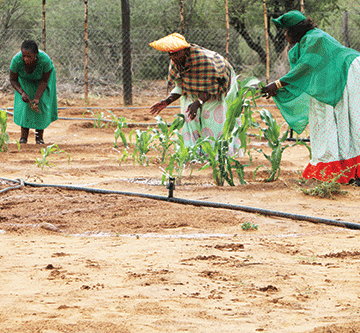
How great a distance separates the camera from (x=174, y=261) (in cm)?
252

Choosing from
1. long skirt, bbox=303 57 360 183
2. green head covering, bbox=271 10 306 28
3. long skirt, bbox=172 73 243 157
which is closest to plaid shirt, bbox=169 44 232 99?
long skirt, bbox=172 73 243 157

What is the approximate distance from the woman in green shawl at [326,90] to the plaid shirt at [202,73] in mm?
798

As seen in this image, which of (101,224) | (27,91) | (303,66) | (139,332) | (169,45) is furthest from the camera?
(27,91)

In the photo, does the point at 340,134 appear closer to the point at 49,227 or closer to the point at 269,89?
the point at 269,89

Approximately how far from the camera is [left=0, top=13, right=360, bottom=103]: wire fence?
12.7m

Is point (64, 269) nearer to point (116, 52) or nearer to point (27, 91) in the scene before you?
point (27, 91)

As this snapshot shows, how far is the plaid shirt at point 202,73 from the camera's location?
5.23 meters

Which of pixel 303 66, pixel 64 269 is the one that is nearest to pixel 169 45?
pixel 303 66

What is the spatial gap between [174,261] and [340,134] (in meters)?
2.64

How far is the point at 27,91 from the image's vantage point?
Answer: 6.91 meters

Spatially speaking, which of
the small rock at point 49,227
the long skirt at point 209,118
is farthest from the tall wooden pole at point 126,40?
the small rock at point 49,227

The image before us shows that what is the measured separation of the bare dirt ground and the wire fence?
8566 mm

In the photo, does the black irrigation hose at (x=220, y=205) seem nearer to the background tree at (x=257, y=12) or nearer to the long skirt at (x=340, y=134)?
the long skirt at (x=340, y=134)

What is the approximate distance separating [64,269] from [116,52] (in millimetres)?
11777
